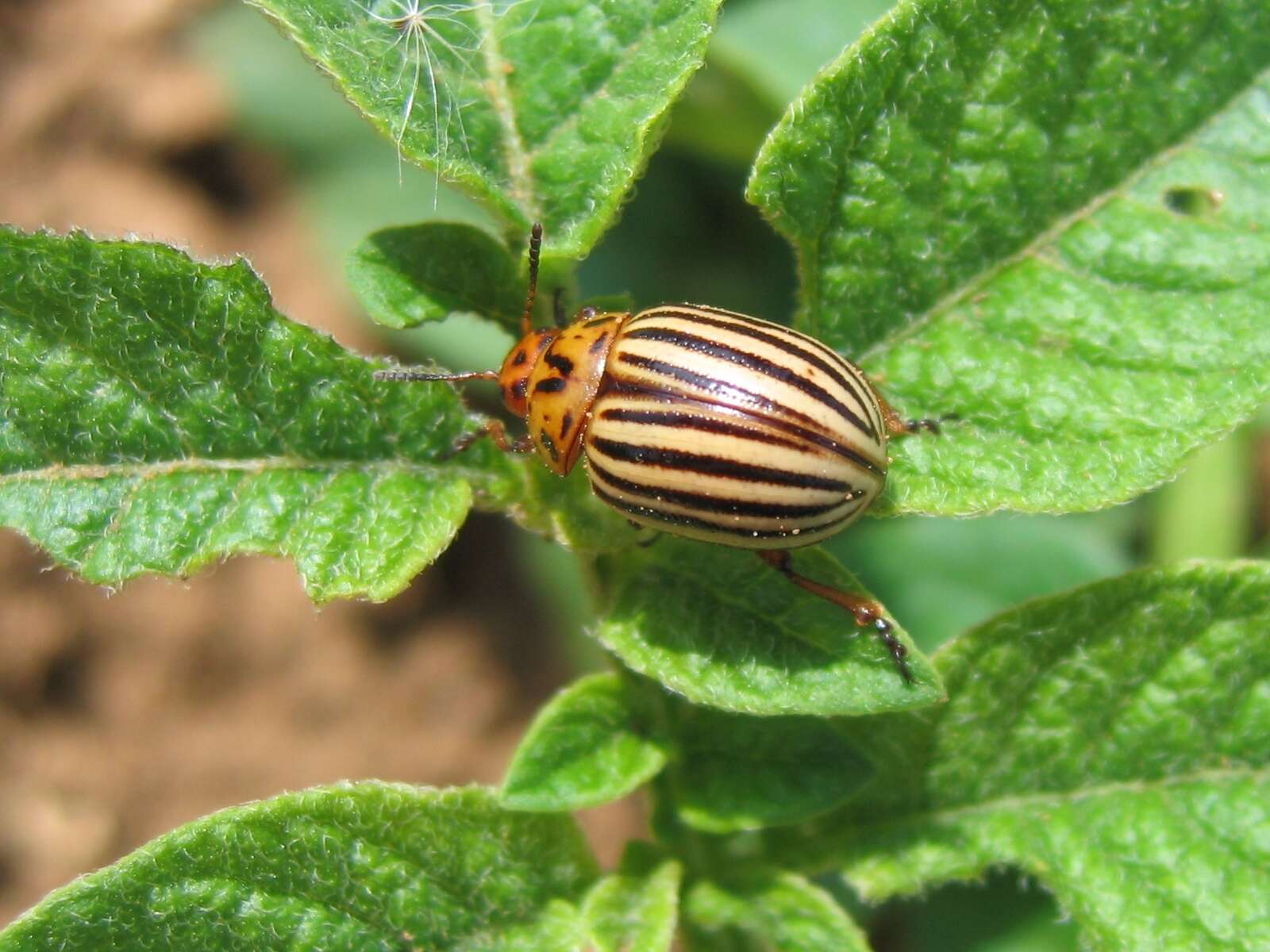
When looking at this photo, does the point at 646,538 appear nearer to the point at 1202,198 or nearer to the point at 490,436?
the point at 490,436

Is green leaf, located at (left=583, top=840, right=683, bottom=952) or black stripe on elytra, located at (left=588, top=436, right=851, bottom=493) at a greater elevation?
black stripe on elytra, located at (left=588, top=436, right=851, bottom=493)

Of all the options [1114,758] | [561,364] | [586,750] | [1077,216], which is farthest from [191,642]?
[1077,216]

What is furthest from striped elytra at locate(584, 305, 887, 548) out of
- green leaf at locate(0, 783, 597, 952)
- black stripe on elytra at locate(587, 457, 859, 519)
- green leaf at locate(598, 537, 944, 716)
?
green leaf at locate(0, 783, 597, 952)

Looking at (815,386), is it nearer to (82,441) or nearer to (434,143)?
(434,143)

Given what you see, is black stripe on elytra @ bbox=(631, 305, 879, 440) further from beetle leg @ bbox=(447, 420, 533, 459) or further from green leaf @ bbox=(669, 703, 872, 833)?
green leaf @ bbox=(669, 703, 872, 833)

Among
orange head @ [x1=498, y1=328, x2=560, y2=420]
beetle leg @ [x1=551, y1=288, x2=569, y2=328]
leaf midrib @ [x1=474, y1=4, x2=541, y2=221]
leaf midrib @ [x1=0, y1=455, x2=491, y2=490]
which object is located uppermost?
leaf midrib @ [x1=474, y1=4, x2=541, y2=221]
